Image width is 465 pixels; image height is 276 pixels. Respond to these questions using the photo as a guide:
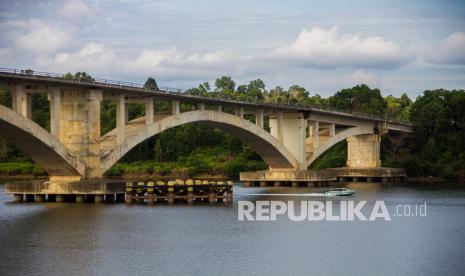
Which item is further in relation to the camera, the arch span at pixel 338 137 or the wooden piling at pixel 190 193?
the arch span at pixel 338 137

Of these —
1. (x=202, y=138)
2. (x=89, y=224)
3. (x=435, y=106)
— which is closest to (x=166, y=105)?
(x=202, y=138)

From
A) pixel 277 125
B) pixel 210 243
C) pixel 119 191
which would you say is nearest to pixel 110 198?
pixel 119 191

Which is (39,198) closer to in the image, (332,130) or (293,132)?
(293,132)

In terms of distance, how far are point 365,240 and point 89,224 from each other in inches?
715

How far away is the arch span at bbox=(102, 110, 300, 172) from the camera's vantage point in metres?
74.2

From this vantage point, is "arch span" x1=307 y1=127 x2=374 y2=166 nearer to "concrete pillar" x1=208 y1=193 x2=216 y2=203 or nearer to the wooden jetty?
the wooden jetty

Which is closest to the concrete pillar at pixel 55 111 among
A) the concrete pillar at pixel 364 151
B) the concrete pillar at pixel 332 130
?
the concrete pillar at pixel 332 130

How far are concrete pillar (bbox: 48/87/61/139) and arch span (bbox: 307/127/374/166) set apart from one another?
44059 mm

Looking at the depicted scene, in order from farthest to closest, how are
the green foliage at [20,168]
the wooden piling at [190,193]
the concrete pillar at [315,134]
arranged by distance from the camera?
1. the green foliage at [20,168]
2. the concrete pillar at [315,134]
3. the wooden piling at [190,193]

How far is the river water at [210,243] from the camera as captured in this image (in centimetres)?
4259

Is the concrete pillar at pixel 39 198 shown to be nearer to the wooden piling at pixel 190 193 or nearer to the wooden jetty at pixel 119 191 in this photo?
the wooden jetty at pixel 119 191

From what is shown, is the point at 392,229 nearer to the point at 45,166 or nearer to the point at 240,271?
the point at 240,271

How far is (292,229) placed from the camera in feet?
183

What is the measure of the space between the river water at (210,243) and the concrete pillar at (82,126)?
15.0 ft
